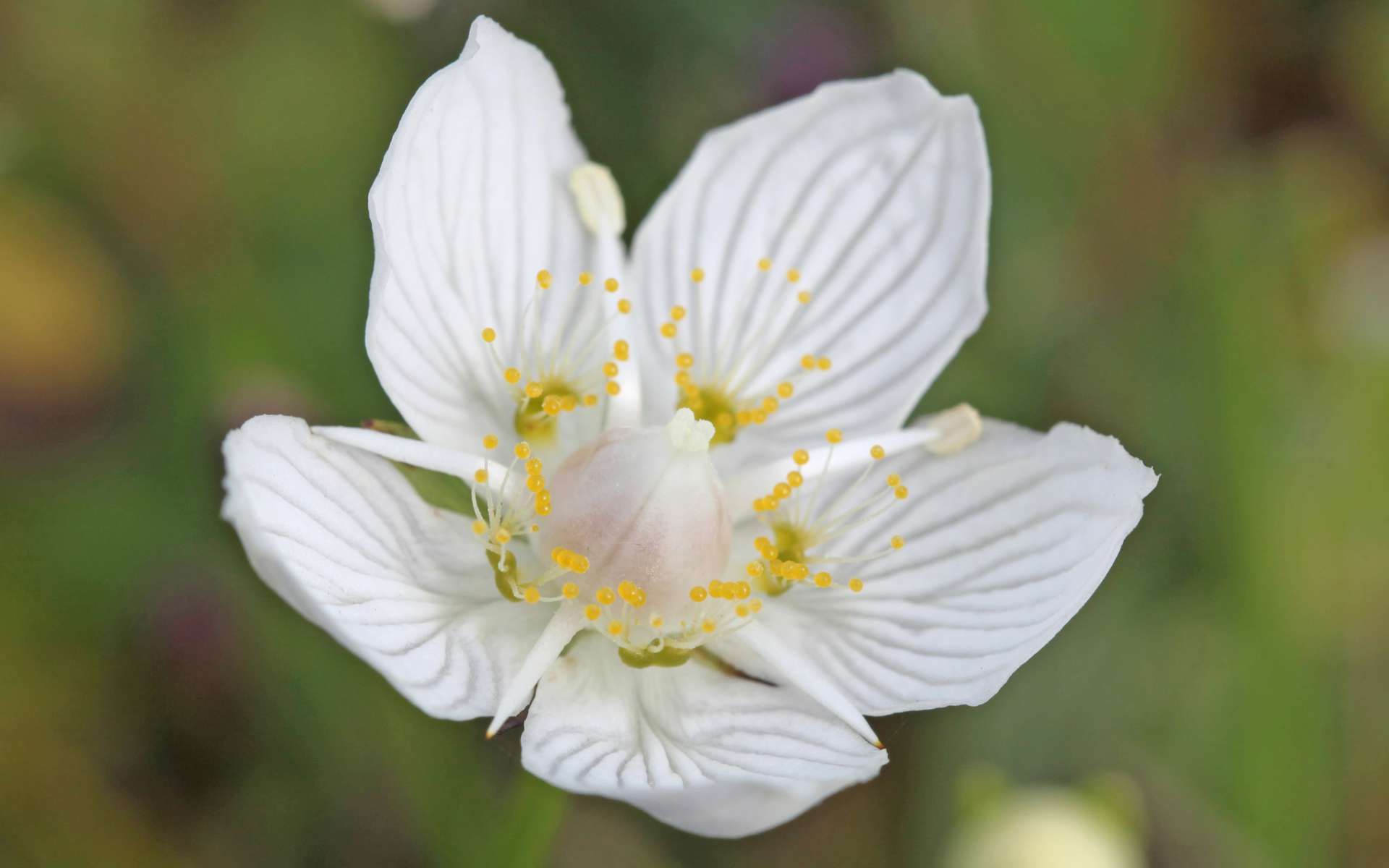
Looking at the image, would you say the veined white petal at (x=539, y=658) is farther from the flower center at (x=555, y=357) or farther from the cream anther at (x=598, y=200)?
the cream anther at (x=598, y=200)

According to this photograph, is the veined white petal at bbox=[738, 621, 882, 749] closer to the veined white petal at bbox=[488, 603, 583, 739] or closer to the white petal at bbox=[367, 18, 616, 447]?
the veined white petal at bbox=[488, 603, 583, 739]

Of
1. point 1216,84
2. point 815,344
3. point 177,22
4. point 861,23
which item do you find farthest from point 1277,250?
point 177,22

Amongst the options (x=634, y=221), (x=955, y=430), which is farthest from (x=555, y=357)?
(x=634, y=221)

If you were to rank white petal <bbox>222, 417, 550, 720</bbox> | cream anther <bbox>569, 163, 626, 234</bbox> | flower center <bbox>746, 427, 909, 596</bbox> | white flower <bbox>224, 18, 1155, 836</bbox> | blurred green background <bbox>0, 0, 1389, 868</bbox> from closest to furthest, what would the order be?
1. white petal <bbox>222, 417, 550, 720</bbox>
2. white flower <bbox>224, 18, 1155, 836</bbox>
3. flower center <bbox>746, 427, 909, 596</bbox>
4. cream anther <bbox>569, 163, 626, 234</bbox>
5. blurred green background <bbox>0, 0, 1389, 868</bbox>

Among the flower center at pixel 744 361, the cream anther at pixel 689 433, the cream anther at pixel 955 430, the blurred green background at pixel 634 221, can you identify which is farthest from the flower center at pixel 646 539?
the blurred green background at pixel 634 221

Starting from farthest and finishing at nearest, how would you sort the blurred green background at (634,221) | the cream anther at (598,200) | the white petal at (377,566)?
the blurred green background at (634,221) < the cream anther at (598,200) < the white petal at (377,566)

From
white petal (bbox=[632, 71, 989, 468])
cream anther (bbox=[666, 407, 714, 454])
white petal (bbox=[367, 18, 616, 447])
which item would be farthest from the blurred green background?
cream anther (bbox=[666, 407, 714, 454])

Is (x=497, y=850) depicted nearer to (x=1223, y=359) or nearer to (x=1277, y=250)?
(x=1223, y=359)
